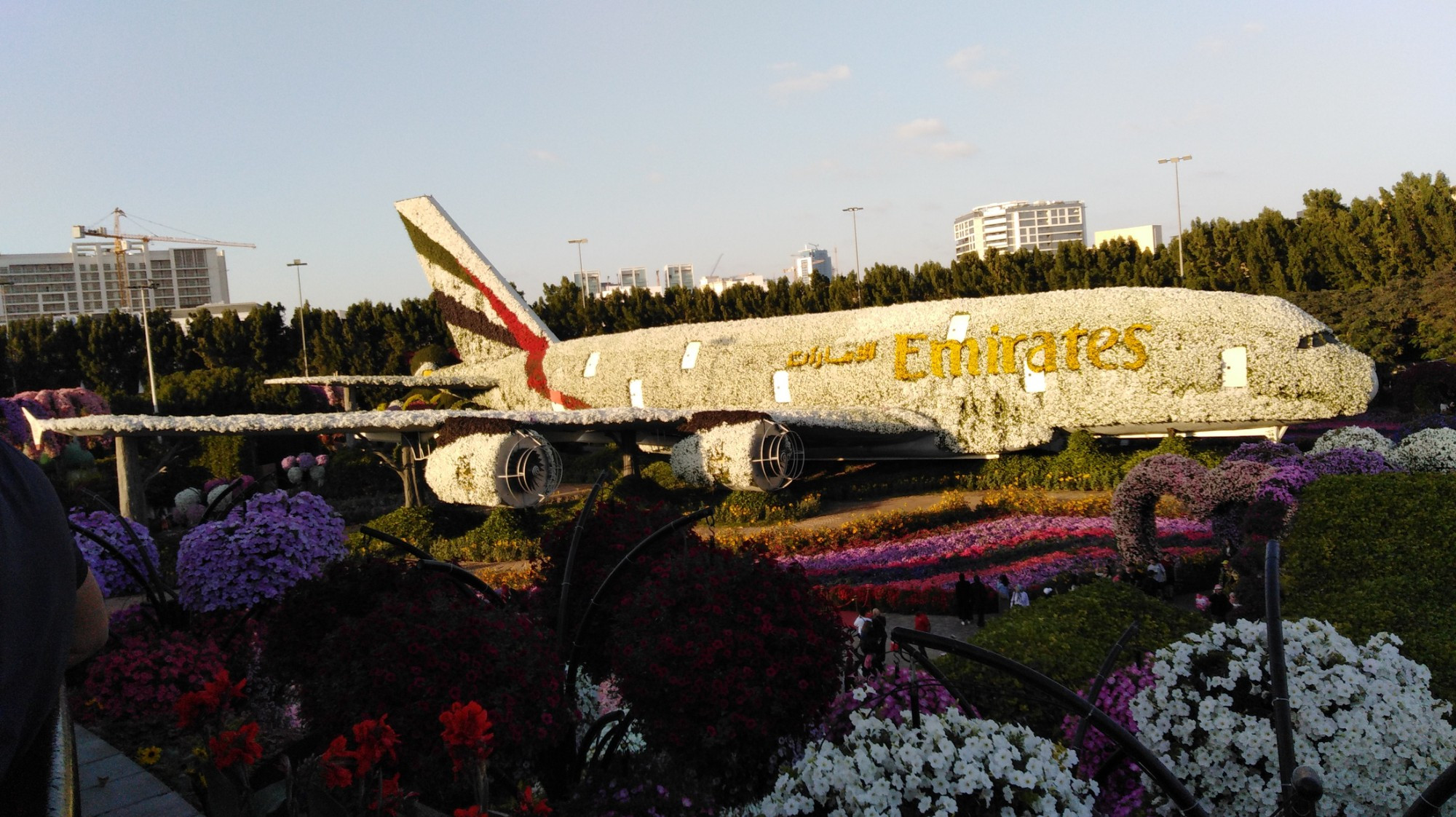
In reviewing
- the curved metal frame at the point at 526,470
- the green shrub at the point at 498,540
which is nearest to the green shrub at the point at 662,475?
the green shrub at the point at 498,540

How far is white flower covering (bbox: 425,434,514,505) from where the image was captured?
18875 millimetres

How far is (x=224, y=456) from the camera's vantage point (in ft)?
A: 110

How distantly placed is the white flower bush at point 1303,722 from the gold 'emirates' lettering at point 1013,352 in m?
16.0

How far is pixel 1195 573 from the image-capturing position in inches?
602

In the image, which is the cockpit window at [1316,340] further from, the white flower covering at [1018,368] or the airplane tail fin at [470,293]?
the airplane tail fin at [470,293]

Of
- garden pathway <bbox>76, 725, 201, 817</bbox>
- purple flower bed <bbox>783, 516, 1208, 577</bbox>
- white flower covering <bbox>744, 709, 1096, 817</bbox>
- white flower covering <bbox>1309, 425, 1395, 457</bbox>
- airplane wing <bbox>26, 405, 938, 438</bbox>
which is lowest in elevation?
purple flower bed <bbox>783, 516, 1208, 577</bbox>

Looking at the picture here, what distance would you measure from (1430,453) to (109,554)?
64.9 ft

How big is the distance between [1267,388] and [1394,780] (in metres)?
16.4

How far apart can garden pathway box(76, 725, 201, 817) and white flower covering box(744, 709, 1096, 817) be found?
386 cm

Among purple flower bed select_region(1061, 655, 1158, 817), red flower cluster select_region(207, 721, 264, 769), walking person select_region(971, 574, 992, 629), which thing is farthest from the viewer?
walking person select_region(971, 574, 992, 629)

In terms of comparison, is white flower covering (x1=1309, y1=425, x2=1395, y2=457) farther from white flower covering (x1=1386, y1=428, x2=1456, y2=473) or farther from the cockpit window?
the cockpit window

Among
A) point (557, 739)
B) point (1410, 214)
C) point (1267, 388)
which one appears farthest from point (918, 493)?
point (1410, 214)

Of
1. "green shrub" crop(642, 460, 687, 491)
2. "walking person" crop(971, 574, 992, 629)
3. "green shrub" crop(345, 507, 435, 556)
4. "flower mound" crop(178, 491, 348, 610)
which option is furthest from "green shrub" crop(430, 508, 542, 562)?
"flower mound" crop(178, 491, 348, 610)

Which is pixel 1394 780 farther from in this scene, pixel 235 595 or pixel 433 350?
pixel 433 350
